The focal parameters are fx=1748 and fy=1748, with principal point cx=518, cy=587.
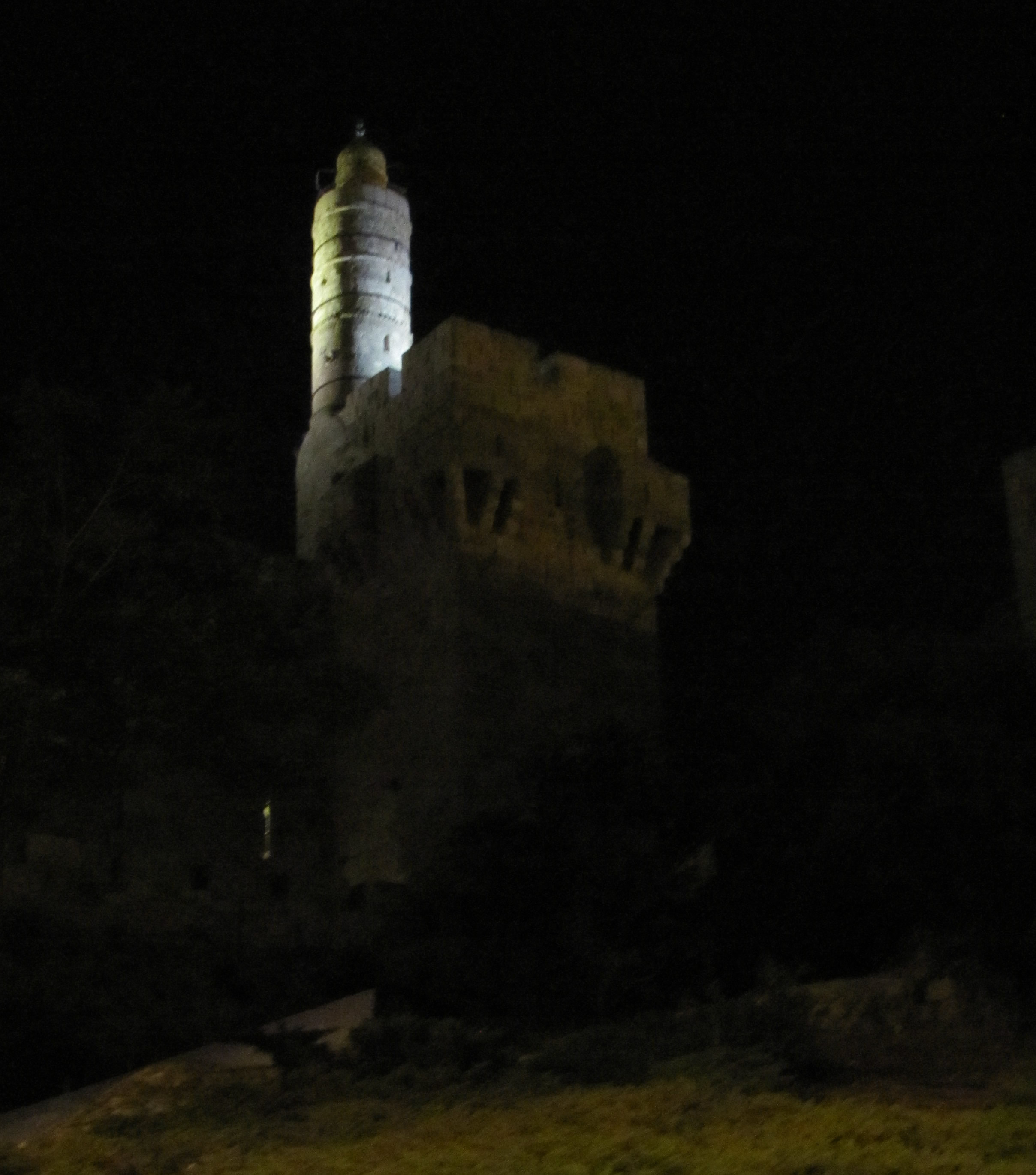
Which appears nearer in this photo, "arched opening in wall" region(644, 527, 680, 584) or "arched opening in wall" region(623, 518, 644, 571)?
"arched opening in wall" region(623, 518, 644, 571)

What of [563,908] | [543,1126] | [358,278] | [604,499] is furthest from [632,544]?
[543,1126]

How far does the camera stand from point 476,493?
66.0ft

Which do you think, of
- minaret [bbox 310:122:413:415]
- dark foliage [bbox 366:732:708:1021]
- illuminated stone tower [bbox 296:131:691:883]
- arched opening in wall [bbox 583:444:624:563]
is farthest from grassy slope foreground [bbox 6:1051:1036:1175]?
minaret [bbox 310:122:413:415]

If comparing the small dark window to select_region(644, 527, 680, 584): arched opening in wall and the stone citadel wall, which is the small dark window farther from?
select_region(644, 527, 680, 584): arched opening in wall

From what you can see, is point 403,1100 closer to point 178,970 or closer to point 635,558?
point 178,970

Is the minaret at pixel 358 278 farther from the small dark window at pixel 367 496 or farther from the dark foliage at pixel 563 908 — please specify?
the dark foliage at pixel 563 908

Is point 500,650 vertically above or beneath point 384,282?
beneath

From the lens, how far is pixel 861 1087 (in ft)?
35.3

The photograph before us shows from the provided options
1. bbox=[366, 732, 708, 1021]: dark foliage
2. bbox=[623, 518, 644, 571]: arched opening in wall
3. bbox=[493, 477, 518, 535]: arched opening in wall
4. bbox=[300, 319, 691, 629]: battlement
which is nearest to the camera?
bbox=[366, 732, 708, 1021]: dark foliage

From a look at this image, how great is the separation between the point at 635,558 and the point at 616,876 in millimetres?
7007

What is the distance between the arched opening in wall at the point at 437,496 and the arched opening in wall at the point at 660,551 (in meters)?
3.15

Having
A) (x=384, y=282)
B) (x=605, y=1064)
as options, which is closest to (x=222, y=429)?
(x=605, y=1064)

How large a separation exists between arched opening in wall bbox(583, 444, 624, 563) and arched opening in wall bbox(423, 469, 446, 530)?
201cm

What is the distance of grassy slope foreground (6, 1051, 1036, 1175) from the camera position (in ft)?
27.9
